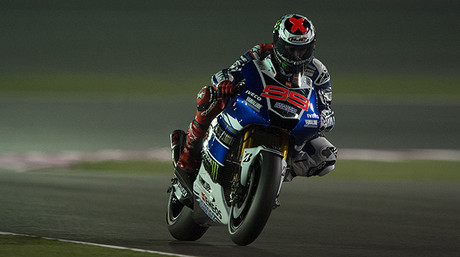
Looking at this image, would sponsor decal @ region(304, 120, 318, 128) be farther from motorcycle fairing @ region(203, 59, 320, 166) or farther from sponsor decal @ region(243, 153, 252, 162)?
sponsor decal @ region(243, 153, 252, 162)

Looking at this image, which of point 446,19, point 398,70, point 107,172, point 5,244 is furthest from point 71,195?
point 446,19

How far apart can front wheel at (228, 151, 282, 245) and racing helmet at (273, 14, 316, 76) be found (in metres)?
0.71

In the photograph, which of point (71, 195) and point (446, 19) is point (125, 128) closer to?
point (71, 195)

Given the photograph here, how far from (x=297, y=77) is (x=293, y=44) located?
236 millimetres

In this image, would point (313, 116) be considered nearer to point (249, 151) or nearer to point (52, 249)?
point (249, 151)

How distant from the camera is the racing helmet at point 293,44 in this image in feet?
19.6

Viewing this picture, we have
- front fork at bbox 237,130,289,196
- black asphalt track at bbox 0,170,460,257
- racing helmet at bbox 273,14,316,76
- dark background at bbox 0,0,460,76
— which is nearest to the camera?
front fork at bbox 237,130,289,196

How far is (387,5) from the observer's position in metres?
20.5

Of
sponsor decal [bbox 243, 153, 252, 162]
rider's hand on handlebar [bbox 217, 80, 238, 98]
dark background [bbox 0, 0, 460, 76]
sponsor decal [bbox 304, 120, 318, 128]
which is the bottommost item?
sponsor decal [bbox 243, 153, 252, 162]

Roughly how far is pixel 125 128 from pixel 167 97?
2.86 m

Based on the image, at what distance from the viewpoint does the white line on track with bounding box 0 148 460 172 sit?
12.4 meters

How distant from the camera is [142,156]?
12.9m

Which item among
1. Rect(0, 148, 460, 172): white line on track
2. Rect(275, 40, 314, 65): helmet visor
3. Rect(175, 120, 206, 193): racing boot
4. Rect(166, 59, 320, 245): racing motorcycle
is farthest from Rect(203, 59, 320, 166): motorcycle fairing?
Rect(0, 148, 460, 172): white line on track

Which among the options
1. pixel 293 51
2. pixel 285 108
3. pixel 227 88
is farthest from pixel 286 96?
pixel 227 88
